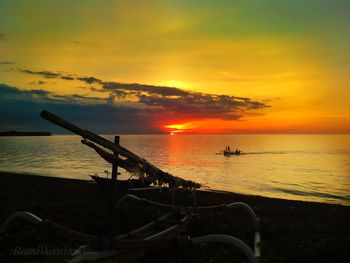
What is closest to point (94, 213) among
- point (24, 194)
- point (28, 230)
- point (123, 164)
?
point (28, 230)

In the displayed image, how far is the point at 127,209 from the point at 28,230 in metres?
4.41

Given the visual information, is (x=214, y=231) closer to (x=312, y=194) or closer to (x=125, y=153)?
(x=125, y=153)

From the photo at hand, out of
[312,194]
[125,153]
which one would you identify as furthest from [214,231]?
[312,194]

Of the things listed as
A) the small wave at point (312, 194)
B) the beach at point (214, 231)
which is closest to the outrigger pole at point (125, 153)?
the beach at point (214, 231)

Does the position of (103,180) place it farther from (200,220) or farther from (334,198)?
(334,198)

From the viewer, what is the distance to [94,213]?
508 inches

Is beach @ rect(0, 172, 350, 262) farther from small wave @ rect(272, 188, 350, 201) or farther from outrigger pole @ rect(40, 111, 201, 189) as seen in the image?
small wave @ rect(272, 188, 350, 201)

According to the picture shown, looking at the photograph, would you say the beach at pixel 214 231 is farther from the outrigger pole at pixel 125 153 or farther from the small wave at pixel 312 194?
the small wave at pixel 312 194

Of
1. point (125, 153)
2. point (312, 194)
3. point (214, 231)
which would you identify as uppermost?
point (125, 153)

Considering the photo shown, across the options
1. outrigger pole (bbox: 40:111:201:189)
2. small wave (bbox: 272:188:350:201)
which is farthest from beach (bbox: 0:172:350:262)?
small wave (bbox: 272:188:350:201)

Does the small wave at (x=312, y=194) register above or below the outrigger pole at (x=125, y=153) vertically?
below

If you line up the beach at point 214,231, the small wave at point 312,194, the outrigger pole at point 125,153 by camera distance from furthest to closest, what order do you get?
the small wave at point 312,194
the beach at point 214,231
the outrigger pole at point 125,153

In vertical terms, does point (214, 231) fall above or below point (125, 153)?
below

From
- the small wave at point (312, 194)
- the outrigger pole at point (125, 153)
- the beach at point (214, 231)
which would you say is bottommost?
the small wave at point (312, 194)
